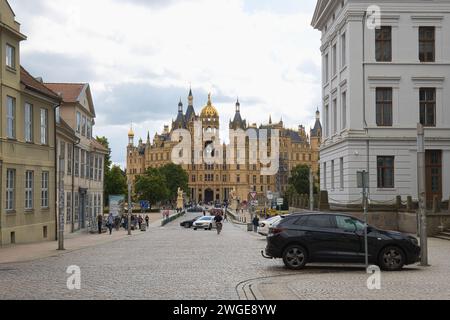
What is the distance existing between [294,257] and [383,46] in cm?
2436

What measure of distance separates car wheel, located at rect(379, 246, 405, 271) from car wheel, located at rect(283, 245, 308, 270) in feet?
6.92

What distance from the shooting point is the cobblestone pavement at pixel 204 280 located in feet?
46.8

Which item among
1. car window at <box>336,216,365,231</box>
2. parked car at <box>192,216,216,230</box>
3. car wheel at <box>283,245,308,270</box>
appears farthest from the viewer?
parked car at <box>192,216,216,230</box>

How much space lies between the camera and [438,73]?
41219mm

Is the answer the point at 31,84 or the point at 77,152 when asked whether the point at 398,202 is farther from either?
the point at 77,152

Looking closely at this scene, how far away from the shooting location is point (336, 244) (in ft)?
63.6

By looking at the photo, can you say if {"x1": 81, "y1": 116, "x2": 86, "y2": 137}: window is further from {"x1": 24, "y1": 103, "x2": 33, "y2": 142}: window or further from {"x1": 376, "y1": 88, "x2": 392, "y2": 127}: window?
{"x1": 376, "y1": 88, "x2": 392, "y2": 127}: window

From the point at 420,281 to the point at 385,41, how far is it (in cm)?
2672

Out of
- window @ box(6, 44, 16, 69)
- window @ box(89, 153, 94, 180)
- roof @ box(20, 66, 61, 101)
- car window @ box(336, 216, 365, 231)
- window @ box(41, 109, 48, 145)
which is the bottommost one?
car window @ box(336, 216, 365, 231)

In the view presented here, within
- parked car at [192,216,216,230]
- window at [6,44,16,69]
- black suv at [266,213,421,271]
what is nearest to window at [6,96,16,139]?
window at [6,44,16,69]

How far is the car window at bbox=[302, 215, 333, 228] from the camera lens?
19.7m

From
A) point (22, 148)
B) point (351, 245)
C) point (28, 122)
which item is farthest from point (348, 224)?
point (28, 122)
